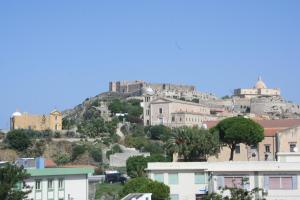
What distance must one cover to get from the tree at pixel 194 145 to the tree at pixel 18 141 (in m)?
52.1

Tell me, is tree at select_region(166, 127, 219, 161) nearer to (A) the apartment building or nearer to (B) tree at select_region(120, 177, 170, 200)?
(A) the apartment building

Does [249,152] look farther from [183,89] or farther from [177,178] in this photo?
[183,89]

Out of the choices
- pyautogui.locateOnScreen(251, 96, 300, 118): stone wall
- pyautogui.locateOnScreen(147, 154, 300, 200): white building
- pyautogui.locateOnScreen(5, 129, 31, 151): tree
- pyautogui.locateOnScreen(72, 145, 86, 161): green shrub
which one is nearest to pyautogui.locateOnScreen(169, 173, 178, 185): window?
pyautogui.locateOnScreen(147, 154, 300, 200): white building

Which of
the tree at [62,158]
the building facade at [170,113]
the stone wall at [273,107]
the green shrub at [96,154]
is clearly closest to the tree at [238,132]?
the tree at [62,158]

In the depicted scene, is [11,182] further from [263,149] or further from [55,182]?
[263,149]

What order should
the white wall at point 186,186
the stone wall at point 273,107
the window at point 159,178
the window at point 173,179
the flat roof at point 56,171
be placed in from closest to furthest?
the flat roof at point 56,171, the white wall at point 186,186, the window at point 173,179, the window at point 159,178, the stone wall at point 273,107

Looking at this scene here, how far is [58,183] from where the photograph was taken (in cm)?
3559

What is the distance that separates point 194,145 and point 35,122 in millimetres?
76323

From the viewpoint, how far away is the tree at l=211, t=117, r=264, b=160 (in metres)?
53.4

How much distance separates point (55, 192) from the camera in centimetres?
3525

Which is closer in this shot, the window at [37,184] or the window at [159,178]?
the window at [37,184]

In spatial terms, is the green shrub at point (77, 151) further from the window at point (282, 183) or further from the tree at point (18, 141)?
the window at point (282, 183)

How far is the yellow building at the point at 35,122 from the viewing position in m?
122

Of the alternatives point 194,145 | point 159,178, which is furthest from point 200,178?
point 194,145
